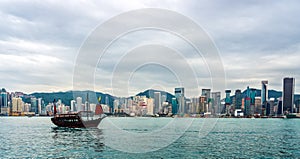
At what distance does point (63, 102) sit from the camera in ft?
538

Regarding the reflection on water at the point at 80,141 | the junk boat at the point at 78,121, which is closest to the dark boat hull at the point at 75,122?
the junk boat at the point at 78,121

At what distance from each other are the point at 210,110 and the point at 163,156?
33.2 meters

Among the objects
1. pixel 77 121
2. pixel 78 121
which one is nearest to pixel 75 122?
pixel 77 121

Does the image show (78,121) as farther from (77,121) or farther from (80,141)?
(80,141)

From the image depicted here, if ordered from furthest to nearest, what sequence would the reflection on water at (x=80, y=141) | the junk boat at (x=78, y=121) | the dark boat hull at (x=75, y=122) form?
the dark boat hull at (x=75, y=122) → the junk boat at (x=78, y=121) → the reflection on water at (x=80, y=141)

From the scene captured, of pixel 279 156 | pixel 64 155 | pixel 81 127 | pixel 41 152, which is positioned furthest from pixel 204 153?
pixel 81 127

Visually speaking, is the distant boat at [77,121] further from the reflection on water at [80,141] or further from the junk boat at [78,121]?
the reflection on water at [80,141]

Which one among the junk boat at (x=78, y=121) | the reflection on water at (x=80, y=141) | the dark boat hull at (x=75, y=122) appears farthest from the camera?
the dark boat hull at (x=75, y=122)

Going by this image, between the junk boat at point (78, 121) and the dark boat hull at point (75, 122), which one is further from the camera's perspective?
the dark boat hull at point (75, 122)

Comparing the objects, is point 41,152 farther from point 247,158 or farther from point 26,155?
point 247,158

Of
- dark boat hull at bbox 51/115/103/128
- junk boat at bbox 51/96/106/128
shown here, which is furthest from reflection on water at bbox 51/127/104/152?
dark boat hull at bbox 51/115/103/128

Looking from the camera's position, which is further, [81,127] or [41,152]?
[81,127]

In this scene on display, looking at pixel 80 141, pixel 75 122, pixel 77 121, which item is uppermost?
pixel 80 141

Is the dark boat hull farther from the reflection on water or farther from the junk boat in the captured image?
the reflection on water
